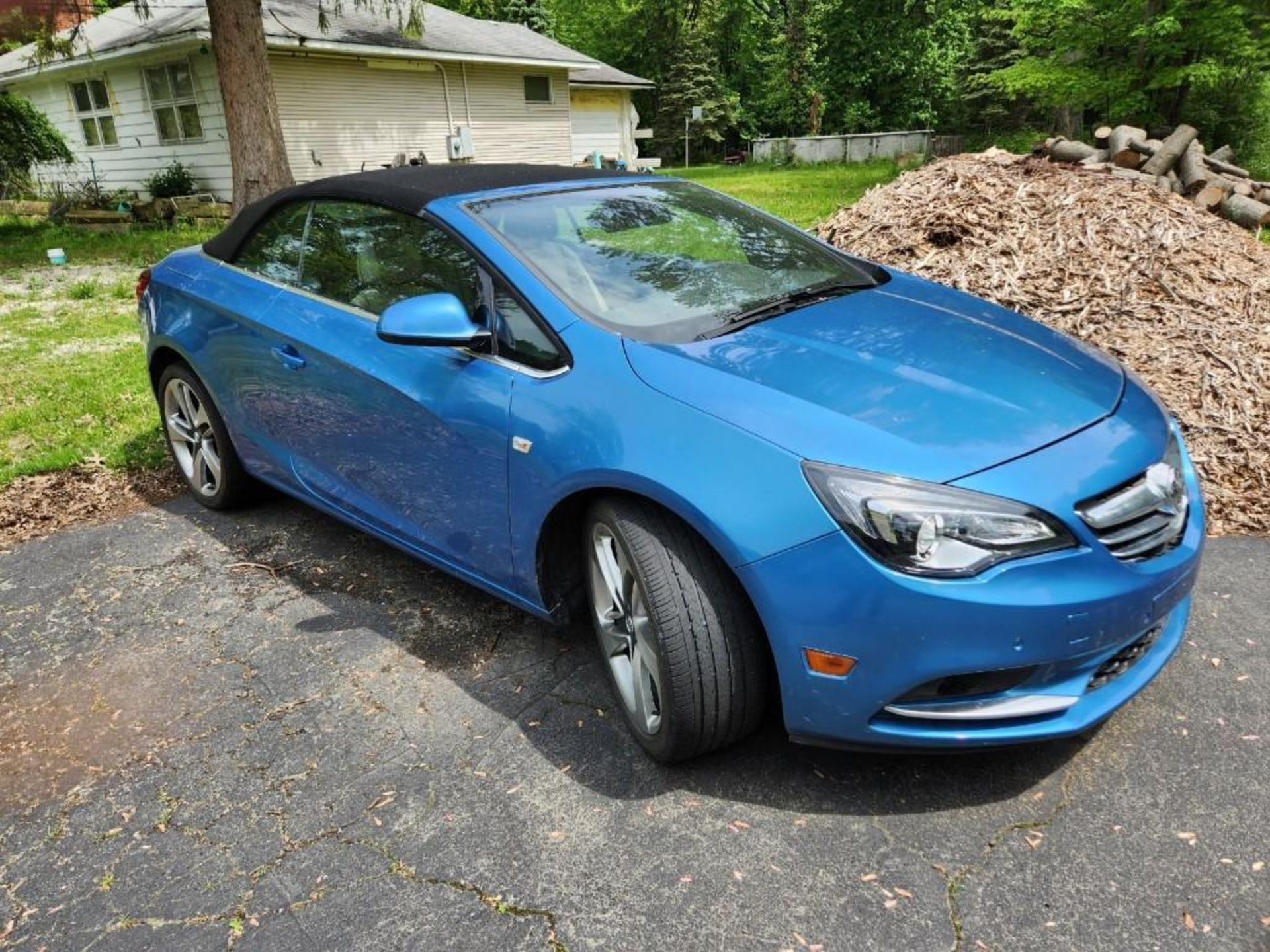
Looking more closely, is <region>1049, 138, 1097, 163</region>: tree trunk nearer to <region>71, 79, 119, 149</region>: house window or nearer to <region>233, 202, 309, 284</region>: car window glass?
<region>233, 202, 309, 284</region>: car window glass

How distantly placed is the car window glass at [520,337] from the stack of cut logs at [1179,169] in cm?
615

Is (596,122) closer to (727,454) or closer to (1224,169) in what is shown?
(1224,169)

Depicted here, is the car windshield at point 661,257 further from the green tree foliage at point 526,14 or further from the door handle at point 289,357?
the green tree foliage at point 526,14

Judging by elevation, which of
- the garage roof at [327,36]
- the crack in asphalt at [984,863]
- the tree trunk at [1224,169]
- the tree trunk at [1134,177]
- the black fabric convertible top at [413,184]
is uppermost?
the garage roof at [327,36]

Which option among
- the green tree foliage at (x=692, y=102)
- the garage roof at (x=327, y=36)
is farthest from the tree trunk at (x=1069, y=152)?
the green tree foliage at (x=692, y=102)

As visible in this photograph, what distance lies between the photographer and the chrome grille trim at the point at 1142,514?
198cm

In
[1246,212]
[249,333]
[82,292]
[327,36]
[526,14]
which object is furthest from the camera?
[526,14]

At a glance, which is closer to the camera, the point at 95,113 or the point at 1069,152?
the point at 1069,152

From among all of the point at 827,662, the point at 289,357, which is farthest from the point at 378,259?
the point at 827,662

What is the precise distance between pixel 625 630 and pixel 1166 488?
4.68ft

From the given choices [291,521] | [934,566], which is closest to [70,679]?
[291,521]

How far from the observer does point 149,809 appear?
2363 millimetres

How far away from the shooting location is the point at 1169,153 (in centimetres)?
767

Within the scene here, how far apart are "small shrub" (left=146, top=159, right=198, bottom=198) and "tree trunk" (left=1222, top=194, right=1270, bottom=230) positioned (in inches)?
632
